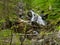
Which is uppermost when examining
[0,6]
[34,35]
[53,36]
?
[0,6]

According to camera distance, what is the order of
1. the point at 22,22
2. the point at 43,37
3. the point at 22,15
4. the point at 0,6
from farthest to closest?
the point at 22,15
the point at 22,22
the point at 43,37
the point at 0,6

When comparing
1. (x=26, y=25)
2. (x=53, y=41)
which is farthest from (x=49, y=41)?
(x=26, y=25)

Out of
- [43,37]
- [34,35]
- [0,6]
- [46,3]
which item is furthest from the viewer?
[34,35]

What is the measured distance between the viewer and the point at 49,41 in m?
2.81

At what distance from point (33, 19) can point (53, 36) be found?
1436 millimetres

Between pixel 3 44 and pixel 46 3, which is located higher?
pixel 46 3

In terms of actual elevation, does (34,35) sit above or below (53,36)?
below

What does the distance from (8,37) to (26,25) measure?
121 cm

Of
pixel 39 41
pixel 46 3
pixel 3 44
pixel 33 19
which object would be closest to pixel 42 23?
pixel 33 19

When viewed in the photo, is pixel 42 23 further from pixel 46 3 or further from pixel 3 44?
pixel 46 3

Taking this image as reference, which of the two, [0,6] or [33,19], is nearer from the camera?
[0,6]

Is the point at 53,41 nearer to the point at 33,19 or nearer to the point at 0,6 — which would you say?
the point at 0,6

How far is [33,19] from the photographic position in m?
4.11

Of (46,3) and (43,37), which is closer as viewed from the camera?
(46,3)
